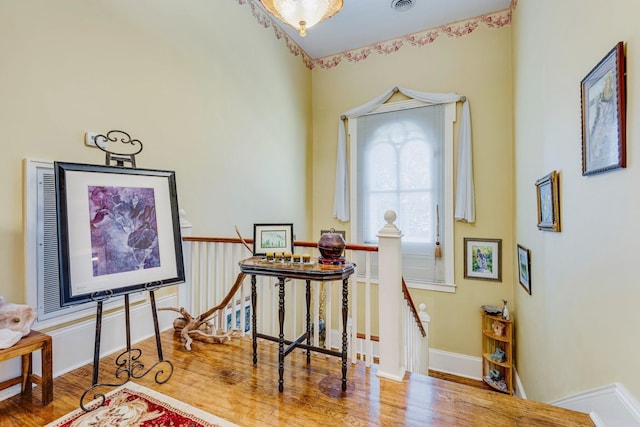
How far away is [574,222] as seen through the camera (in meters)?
1.83

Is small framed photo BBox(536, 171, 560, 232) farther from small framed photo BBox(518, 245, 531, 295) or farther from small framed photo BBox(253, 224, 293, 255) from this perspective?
small framed photo BBox(253, 224, 293, 255)

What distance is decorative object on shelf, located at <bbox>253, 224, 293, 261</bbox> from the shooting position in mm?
2252

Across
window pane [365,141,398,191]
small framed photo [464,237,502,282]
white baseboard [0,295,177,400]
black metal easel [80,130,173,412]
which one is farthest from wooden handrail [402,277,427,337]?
white baseboard [0,295,177,400]

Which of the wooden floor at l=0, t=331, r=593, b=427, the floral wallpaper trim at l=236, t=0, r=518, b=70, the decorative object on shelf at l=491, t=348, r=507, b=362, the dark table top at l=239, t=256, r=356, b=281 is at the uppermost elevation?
the floral wallpaper trim at l=236, t=0, r=518, b=70

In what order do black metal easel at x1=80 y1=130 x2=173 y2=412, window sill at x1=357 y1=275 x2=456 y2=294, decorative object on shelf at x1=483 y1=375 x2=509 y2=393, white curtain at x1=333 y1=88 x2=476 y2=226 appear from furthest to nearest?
1. window sill at x1=357 y1=275 x2=456 y2=294
2. white curtain at x1=333 y1=88 x2=476 y2=226
3. decorative object on shelf at x1=483 y1=375 x2=509 y2=393
4. black metal easel at x1=80 y1=130 x2=173 y2=412

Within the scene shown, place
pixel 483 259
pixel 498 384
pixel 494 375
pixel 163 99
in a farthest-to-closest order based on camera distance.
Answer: pixel 483 259, pixel 494 375, pixel 498 384, pixel 163 99

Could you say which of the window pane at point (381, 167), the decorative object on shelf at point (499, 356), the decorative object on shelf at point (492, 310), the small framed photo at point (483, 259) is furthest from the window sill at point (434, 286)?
the window pane at point (381, 167)

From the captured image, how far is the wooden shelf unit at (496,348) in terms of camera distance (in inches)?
132

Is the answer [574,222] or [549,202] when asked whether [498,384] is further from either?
[574,222]

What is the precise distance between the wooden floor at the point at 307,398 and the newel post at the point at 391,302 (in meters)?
0.11

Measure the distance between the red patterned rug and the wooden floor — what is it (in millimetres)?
67

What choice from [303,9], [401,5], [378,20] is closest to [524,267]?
[303,9]

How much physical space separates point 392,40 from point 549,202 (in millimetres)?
3315

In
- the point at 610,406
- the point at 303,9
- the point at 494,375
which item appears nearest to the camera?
the point at 610,406
